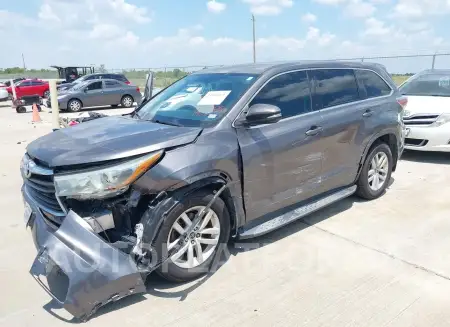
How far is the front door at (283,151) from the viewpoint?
11.6 ft

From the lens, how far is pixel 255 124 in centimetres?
356

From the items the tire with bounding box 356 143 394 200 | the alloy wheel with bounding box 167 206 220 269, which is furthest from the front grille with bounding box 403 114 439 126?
the alloy wheel with bounding box 167 206 220 269

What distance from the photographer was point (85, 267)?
2658 mm

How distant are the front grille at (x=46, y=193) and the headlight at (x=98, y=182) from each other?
178 mm

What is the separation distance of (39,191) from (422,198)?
4.66 meters

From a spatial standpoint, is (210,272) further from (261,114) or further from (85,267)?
(261,114)

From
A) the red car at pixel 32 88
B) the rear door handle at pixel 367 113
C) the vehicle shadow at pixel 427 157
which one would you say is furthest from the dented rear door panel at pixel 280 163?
the red car at pixel 32 88

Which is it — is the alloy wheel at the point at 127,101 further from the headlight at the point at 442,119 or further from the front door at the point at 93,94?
the headlight at the point at 442,119

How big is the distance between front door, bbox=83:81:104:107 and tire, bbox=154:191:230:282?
16992 mm

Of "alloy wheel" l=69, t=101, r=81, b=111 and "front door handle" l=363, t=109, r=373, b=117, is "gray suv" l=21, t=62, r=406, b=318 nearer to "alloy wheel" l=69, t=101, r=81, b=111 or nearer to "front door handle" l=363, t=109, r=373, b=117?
"front door handle" l=363, t=109, r=373, b=117

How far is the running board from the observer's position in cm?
360

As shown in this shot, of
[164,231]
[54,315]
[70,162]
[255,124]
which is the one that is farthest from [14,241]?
[255,124]

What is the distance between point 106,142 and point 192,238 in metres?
1.04

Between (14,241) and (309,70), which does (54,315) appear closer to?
(14,241)
